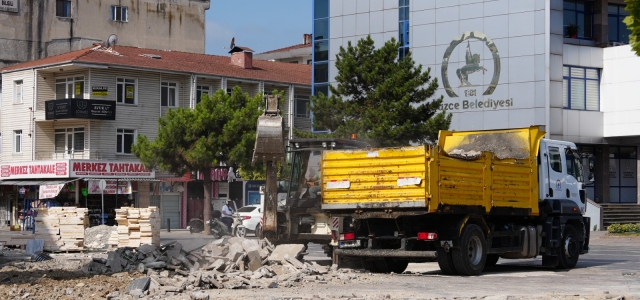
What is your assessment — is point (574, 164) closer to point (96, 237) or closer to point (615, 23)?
point (96, 237)

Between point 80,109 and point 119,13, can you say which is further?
point 119,13

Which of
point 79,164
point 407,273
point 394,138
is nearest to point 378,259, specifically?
point 407,273

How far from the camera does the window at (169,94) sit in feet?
195

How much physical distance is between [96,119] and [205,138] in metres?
9.77

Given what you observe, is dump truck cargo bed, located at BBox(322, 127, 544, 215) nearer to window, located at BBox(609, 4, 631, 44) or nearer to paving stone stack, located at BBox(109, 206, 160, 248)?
paving stone stack, located at BBox(109, 206, 160, 248)

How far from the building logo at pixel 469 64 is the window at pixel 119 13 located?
25581 mm

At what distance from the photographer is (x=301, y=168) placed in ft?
74.8

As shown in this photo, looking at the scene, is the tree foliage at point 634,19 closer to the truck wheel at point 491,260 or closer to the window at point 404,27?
the truck wheel at point 491,260

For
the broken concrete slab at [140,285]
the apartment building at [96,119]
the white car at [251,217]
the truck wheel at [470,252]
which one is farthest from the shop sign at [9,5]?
the broken concrete slab at [140,285]

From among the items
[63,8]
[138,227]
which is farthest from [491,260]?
[63,8]

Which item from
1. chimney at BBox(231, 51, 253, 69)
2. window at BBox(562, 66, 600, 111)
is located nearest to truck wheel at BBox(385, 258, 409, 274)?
window at BBox(562, 66, 600, 111)

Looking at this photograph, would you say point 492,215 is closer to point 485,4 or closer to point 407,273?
point 407,273

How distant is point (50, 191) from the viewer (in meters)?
50.2

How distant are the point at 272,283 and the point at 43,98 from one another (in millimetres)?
43621
